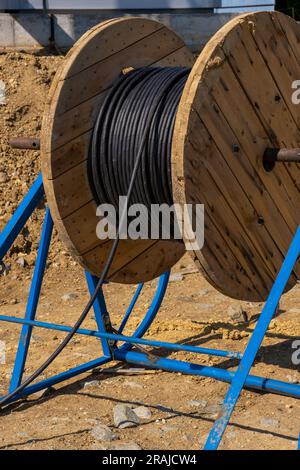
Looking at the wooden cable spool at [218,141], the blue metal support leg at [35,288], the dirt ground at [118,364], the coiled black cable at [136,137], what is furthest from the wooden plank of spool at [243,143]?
the blue metal support leg at [35,288]

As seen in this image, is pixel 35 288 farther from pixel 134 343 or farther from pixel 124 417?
pixel 124 417

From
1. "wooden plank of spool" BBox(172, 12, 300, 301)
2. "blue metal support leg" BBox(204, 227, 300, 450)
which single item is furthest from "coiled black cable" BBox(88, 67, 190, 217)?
"blue metal support leg" BBox(204, 227, 300, 450)

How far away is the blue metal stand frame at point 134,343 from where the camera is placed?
459 cm

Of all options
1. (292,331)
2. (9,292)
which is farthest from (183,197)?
(9,292)

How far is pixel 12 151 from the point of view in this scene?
982 cm

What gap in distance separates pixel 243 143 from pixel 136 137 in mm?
603

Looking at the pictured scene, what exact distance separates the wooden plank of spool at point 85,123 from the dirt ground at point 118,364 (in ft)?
2.49

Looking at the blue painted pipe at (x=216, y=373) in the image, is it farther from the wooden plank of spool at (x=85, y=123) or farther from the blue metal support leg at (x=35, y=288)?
the blue metal support leg at (x=35, y=288)

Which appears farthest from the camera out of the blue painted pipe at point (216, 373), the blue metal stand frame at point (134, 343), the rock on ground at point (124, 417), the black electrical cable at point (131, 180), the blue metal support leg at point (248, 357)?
the rock on ground at point (124, 417)

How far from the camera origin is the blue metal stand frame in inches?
181

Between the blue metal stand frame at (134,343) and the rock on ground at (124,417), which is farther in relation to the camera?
the rock on ground at (124,417)

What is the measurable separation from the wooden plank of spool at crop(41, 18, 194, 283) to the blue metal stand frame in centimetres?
26

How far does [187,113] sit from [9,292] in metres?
4.37

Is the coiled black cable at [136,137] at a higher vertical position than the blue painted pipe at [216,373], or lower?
higher
